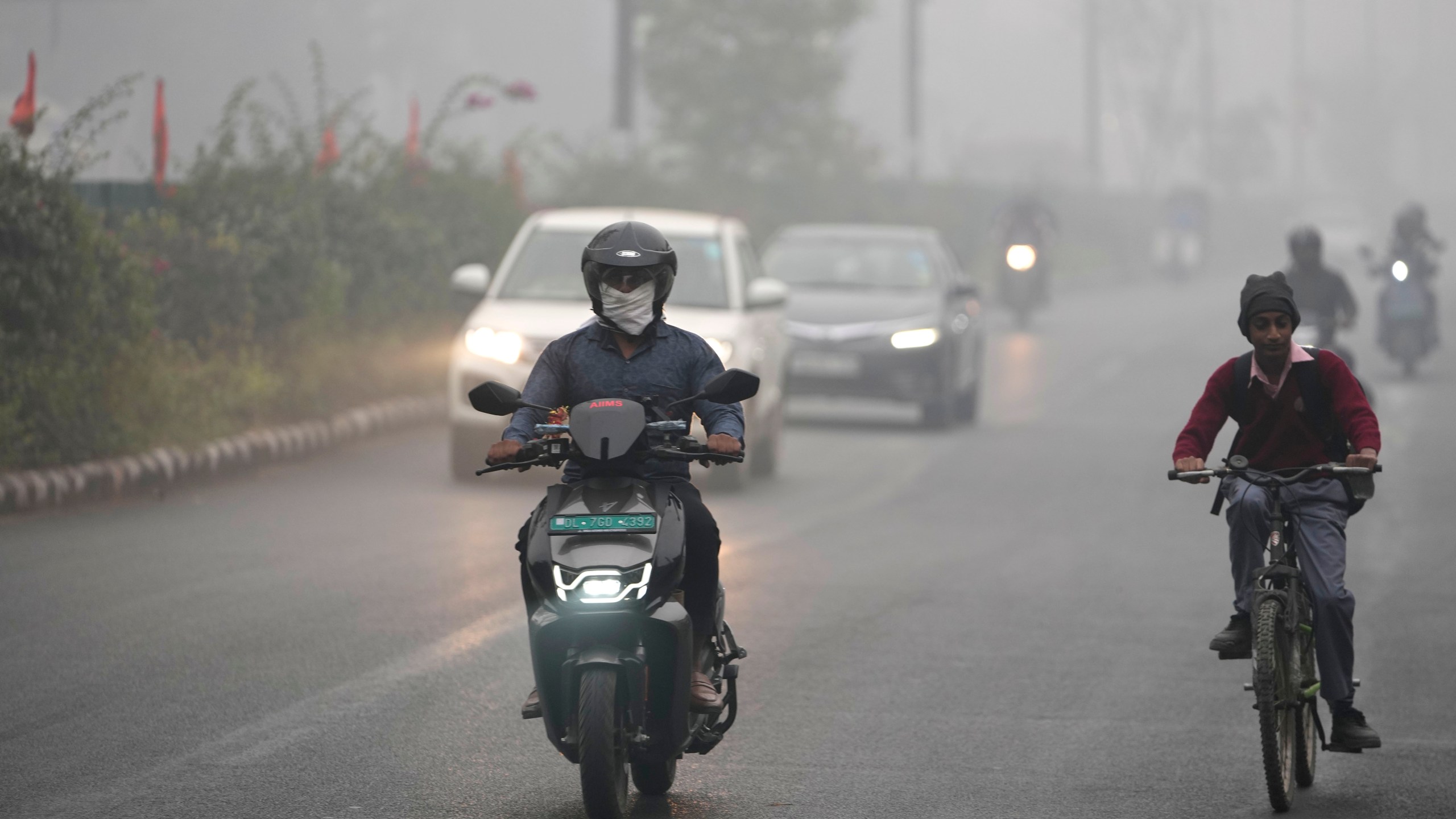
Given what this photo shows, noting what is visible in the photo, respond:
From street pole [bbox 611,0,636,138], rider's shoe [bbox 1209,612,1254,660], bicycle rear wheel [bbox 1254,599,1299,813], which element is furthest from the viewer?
street pole [bbox 611,0,636,138]

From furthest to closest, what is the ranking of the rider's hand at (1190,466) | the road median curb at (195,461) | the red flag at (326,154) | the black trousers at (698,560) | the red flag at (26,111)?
the red flag at (326,154) < the red flag at (26,111) < the road median curb at (195,461) < the rider's hand at (1190,466) < the black trousers at (698,560)

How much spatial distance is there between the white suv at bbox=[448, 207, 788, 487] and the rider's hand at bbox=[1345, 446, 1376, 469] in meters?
7.26

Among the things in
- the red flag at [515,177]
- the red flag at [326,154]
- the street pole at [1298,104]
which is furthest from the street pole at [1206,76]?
the red flag at [326,154]

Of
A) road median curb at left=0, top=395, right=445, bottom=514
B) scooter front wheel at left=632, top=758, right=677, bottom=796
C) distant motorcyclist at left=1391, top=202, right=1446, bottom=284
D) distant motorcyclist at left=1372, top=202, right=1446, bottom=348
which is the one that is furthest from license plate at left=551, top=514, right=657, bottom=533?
distant motorcyclist at left=1391, top=202, right=1446, bottom=284

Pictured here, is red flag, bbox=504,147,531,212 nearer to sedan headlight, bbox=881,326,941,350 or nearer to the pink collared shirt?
sedan headlight, bbox=881,326,941,350

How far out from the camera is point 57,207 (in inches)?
513

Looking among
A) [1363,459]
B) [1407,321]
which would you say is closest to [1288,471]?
[1363,459]

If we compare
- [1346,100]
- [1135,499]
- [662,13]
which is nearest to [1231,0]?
[1346,100]

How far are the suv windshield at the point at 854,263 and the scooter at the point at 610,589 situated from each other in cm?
1431

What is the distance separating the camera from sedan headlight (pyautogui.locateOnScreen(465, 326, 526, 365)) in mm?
14297

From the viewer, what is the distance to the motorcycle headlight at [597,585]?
5.73 meters

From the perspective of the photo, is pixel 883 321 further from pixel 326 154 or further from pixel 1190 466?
pixel 1190 466

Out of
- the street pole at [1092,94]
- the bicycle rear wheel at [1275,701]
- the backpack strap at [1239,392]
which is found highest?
the street pole at [1092,94]

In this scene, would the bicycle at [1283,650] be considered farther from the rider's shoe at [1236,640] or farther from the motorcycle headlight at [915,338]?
the motorcycle headlight at [915,338]
